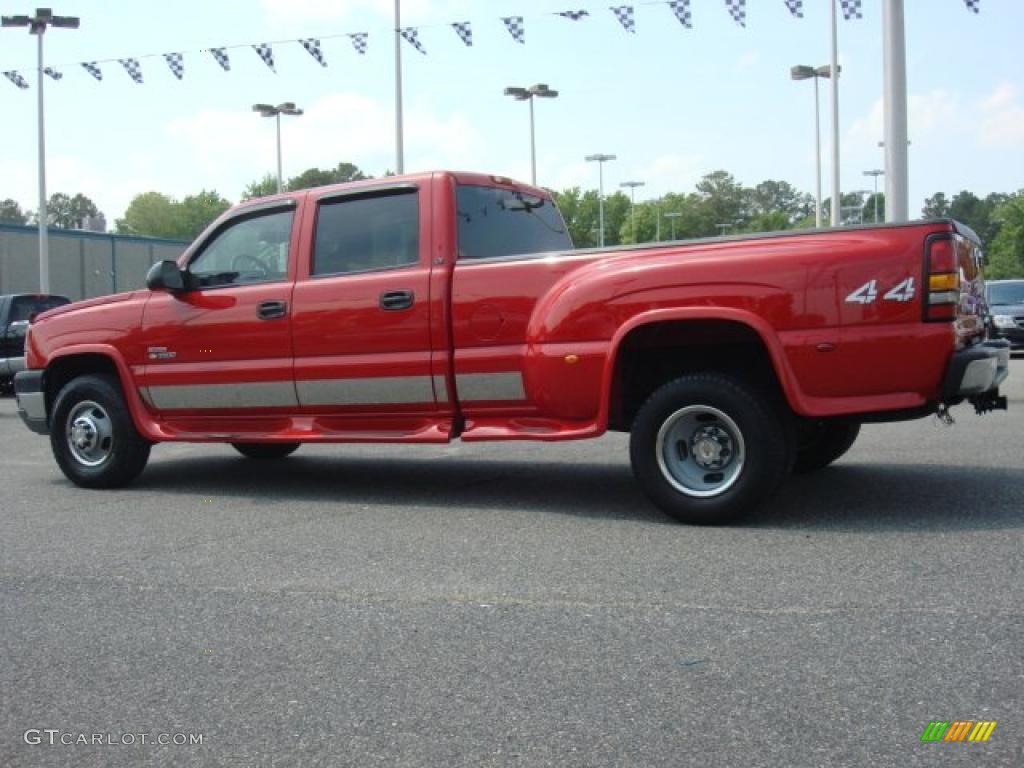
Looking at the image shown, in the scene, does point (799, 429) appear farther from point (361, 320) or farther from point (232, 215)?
point (232, 215)

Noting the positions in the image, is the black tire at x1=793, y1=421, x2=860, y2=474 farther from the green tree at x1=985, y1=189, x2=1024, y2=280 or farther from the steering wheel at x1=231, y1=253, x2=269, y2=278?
the green tree at x1=985, y1=189, x2=1024, y2=280

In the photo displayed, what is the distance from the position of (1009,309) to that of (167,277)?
19.8 meters

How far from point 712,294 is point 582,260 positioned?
81 centimetres

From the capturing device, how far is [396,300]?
6.64 meters

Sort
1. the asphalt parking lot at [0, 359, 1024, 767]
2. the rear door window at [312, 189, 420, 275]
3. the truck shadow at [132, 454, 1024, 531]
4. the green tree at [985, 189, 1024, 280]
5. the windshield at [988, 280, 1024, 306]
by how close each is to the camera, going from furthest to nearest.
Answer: the green tree at [985, 189, 1024, 280] → the windshield at [988, 280, 1024, 306] → the rear door window at [312, 189, 420, 275] → the truck shadow at [132, 454, 1024, 531] → the asphalt parking lot at [0, 359, 1024, 767]

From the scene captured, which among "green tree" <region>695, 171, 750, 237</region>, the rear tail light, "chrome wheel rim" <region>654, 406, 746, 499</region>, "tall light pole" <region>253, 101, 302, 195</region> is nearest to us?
the rear tail light

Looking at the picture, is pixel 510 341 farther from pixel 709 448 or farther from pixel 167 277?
pixel 167 277

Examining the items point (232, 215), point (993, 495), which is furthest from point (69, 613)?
point (993, 495)

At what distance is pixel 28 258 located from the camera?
44.8 meters

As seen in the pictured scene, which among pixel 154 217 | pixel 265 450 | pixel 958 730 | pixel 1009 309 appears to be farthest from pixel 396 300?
pixel 154 217

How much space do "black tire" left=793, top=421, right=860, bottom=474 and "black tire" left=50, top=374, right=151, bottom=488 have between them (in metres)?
4.56

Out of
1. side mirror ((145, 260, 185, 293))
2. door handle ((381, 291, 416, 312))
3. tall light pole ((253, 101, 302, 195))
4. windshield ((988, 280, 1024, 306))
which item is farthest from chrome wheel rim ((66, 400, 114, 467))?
tall light pole ((253, 101, 302, 195))

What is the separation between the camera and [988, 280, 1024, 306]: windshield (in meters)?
23.2

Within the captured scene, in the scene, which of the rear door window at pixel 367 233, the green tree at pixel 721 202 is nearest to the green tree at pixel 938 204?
the green tree at pixel 721 202
